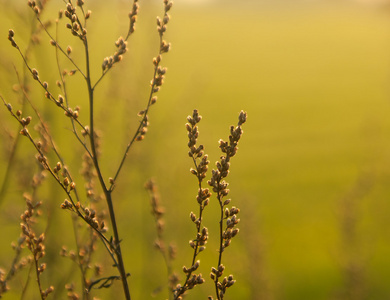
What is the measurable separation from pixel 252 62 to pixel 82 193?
52.0 feet

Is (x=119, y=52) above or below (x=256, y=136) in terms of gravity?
below

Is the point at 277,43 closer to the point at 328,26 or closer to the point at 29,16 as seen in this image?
the point at 328,26

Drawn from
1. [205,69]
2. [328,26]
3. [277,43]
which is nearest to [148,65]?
[205,69]

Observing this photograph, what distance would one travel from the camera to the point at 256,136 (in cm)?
1773

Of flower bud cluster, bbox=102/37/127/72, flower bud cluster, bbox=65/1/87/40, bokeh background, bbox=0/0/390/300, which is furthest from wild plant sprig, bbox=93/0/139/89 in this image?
bokeh background, bbox=0/0/390/300

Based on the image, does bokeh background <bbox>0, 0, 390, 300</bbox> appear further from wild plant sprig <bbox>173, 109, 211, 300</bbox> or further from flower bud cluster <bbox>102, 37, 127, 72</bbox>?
wild plant sprig <bbox>173, 109, 211, 300</bbox>

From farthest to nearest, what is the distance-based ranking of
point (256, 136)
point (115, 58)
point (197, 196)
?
point (256, 136) < point (115, 58) < point (197, 196)

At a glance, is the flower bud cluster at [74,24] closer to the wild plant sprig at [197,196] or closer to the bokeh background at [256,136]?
the bokeh background at [256,136]

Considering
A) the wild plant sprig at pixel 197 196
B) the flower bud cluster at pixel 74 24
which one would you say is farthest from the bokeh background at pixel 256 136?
the wild plant sprig at pixel 197 196

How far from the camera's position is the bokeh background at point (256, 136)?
13.9 ft

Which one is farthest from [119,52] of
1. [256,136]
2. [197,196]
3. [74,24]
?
[256,136]

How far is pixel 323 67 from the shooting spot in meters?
25.3

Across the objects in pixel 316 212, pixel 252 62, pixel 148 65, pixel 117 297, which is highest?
pixel 252 62

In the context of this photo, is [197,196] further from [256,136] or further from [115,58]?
[256,136]
